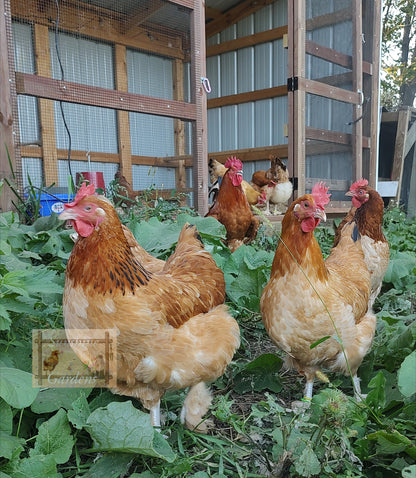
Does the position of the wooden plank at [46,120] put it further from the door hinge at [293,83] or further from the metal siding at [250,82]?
the metal siding at [250,82]

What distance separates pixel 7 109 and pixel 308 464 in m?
2.66

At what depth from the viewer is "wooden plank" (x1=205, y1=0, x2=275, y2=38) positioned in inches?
302

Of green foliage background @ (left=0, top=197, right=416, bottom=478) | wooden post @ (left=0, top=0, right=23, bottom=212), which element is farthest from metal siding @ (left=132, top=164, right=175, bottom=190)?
green foliage background @ (left=0, top=197, right=416, bottom=478)

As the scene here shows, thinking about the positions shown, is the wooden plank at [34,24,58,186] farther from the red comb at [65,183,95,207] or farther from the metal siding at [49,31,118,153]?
the red comb at [65,183,95,207]

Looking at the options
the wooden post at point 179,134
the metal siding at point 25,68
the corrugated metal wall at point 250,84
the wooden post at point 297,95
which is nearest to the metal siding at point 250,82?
the corrugated metal wall at point 250,84

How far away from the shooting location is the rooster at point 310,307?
5.35 ft

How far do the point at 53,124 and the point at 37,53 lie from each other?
921 millimetres

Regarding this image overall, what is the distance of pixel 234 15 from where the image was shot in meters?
7.94

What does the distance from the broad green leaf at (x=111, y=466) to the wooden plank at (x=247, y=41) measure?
7693mm

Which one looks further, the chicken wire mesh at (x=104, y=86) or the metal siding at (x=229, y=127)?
the metal siding at (x=229, y=127)

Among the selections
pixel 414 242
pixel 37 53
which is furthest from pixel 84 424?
pixel 37 53

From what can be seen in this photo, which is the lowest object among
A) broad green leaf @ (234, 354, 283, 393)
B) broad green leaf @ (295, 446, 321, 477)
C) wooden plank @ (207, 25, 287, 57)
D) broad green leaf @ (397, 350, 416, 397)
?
broad green leaf @ (234, 354, 283, 393)

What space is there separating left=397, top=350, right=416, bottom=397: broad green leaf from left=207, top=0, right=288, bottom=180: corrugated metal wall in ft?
23.0

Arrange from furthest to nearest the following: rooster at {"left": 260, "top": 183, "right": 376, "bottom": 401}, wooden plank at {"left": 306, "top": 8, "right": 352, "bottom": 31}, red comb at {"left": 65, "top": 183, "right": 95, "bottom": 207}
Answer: wooden plank at {"left": 306, "top": 8, "right": 352, "bottom": 31}, rooster at {"left": 260, "top": 183, "right": 376, "bottom": 401}, red comb at {"left": 65, "top": 183, "right": 95, "bottom": 207}
